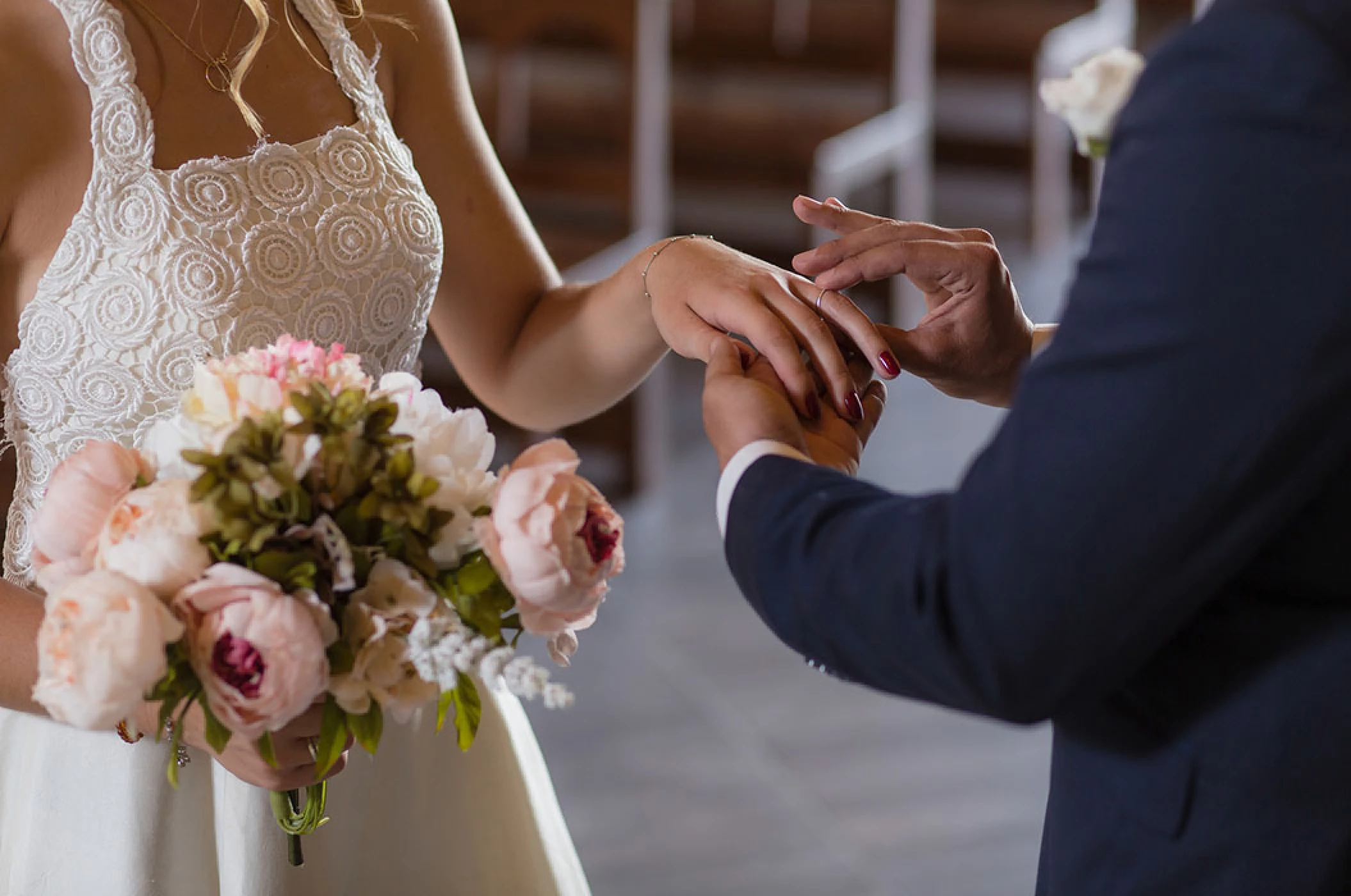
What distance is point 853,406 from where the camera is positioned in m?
1.48

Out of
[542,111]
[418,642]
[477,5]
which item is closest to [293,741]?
[418,642]

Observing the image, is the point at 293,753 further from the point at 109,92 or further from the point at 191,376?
the point at 109,92

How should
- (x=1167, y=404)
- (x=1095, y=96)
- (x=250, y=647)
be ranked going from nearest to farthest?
1. (x=1167, y=404)
2. (x=250, y=647)
3. (x=1095, y=96)

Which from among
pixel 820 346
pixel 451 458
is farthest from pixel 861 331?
pixel 451 458

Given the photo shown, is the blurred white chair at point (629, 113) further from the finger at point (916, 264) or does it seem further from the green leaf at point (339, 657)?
the green leaf at point (339, 657)

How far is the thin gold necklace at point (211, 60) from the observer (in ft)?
5.50

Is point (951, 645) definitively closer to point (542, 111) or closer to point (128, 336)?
point (128, 336)

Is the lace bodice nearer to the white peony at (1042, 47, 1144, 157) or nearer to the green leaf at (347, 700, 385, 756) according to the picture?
the green leaf at (347, 700, 385, 756)

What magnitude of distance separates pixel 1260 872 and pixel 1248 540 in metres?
0.30

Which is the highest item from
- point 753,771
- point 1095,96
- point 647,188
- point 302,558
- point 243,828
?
point 1095,96

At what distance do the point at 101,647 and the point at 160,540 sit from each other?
92 mm

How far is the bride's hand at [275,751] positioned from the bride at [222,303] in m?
0.14

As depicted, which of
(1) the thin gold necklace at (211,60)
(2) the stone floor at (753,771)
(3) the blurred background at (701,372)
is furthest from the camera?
(3) the blurred background at (701,372)

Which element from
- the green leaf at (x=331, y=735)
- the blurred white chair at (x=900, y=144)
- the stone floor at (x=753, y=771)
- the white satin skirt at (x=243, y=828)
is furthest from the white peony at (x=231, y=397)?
the blurred white chair at (x=900, y=144)
